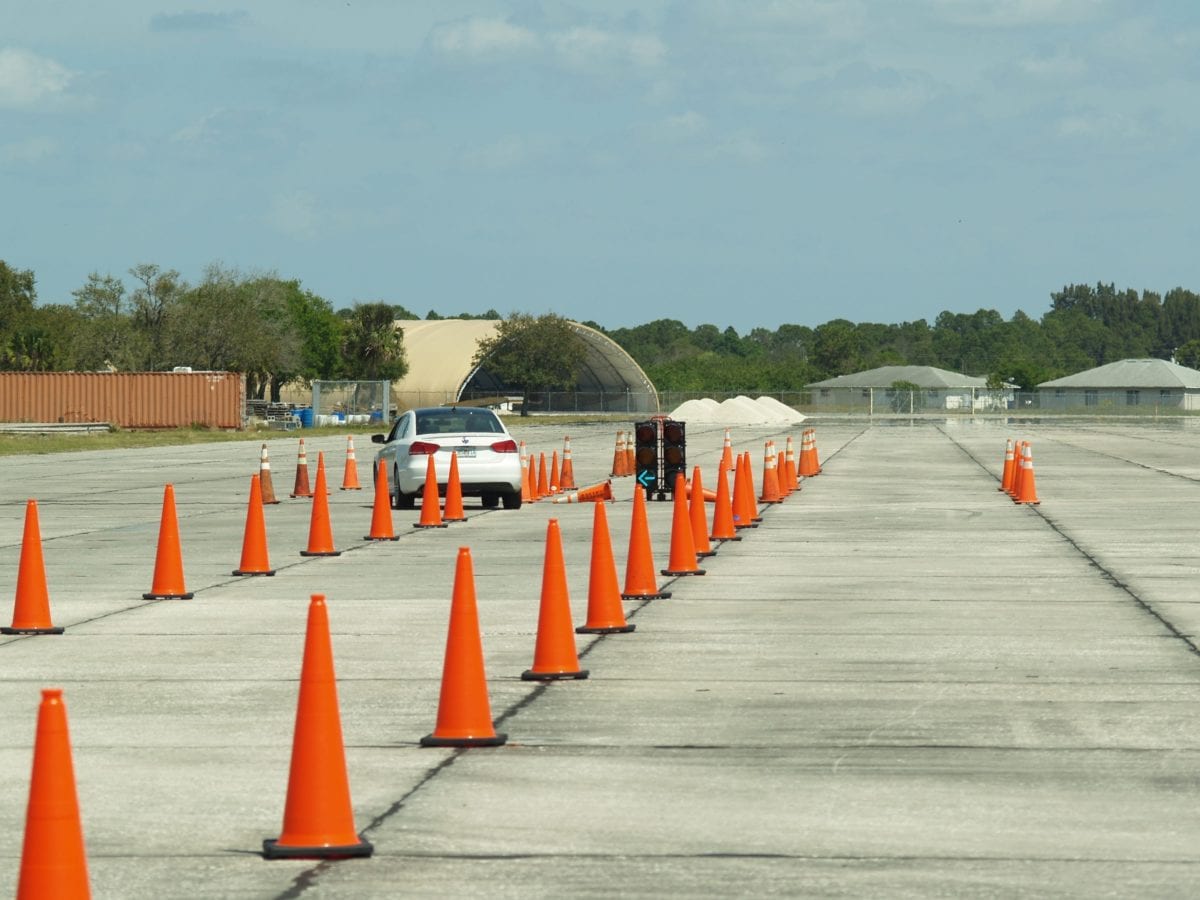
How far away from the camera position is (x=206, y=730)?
9.26 m

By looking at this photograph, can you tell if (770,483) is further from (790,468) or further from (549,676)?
(549,676)

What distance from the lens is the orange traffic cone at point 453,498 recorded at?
78.0 feet

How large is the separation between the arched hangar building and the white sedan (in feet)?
309

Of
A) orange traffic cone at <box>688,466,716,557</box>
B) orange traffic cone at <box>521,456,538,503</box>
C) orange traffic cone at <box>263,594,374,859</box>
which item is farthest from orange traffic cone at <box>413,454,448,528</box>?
orange traffic cone at <box>263,594,374,859</box>

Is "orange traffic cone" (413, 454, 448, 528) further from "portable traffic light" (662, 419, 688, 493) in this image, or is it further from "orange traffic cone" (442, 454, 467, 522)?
"portable traffic light" (662, 419, 688, 493)

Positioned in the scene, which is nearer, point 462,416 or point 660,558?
point 660,558

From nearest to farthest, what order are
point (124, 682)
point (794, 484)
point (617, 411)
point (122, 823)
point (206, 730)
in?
point (122, 823), point (206, 730), point (124, 682), point (794, 484), point (617, 411)

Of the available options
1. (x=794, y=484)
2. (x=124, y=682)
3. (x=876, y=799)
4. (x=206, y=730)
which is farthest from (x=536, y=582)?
(x=794, y=484)

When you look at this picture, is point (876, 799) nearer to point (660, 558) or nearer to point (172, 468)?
point (660, 558)

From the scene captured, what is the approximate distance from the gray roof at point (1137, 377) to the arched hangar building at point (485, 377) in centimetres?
4079

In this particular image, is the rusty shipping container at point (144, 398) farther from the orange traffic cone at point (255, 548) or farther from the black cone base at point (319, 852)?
the black cone base at point (319, 852)

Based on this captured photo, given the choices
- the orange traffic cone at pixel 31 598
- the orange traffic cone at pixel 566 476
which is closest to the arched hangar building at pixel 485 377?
the orange traffic cone at pixel 566 476

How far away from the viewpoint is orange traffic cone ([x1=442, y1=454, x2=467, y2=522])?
23781 millimetres

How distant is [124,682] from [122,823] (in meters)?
3.61
